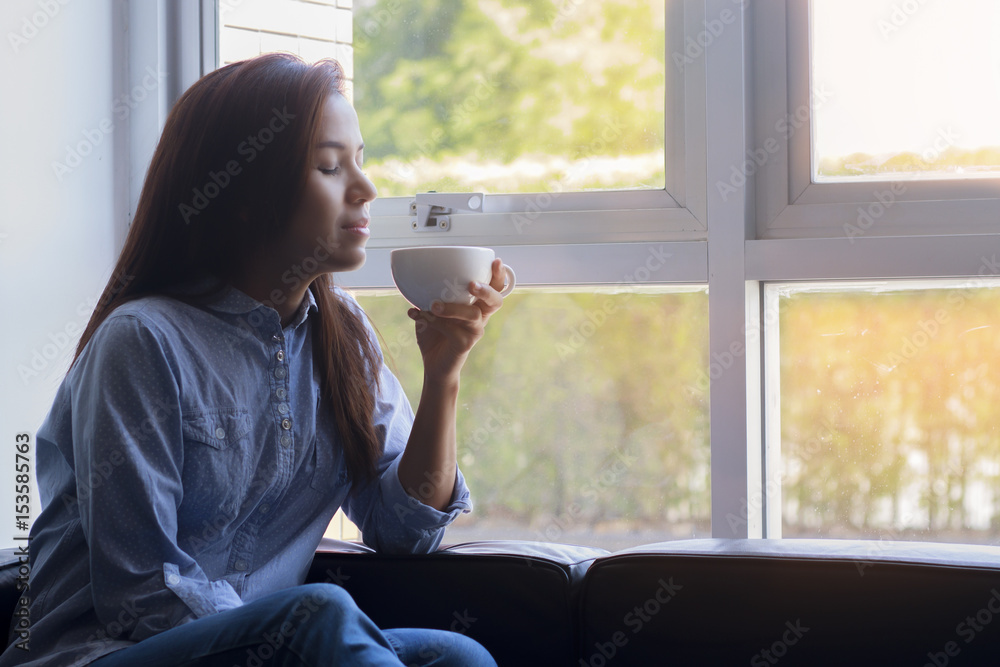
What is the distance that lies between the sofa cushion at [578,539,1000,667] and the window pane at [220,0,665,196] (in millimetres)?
802

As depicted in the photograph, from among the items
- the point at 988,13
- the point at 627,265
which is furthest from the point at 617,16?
the point at 988,13

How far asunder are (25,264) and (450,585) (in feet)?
3.21

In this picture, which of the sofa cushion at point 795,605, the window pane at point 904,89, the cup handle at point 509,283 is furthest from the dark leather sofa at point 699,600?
the window pane at point 904,89

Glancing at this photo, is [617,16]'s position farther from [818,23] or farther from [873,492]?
[873,492]

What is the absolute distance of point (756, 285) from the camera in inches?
64.0

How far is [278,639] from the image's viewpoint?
90 centimetres

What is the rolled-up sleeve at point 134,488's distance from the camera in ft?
3.32

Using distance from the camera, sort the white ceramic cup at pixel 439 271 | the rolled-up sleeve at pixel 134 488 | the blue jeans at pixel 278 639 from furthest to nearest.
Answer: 1. the white ceramic cup at pixel 439 271
2. the rolled-up sleeve at pixel 134 488
3. the blue jeans at pixel 278 639

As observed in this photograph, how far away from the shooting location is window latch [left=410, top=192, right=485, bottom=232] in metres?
1.73

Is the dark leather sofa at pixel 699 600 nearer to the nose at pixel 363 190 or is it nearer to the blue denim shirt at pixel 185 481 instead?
the blue denim shirt at pixel 185 481

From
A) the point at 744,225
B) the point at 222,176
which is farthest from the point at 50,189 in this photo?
the point at 744,225

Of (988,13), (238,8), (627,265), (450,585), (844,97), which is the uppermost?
(238,8)

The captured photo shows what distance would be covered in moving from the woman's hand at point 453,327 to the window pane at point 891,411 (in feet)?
2.19

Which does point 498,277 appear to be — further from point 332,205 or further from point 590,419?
point 590,419
